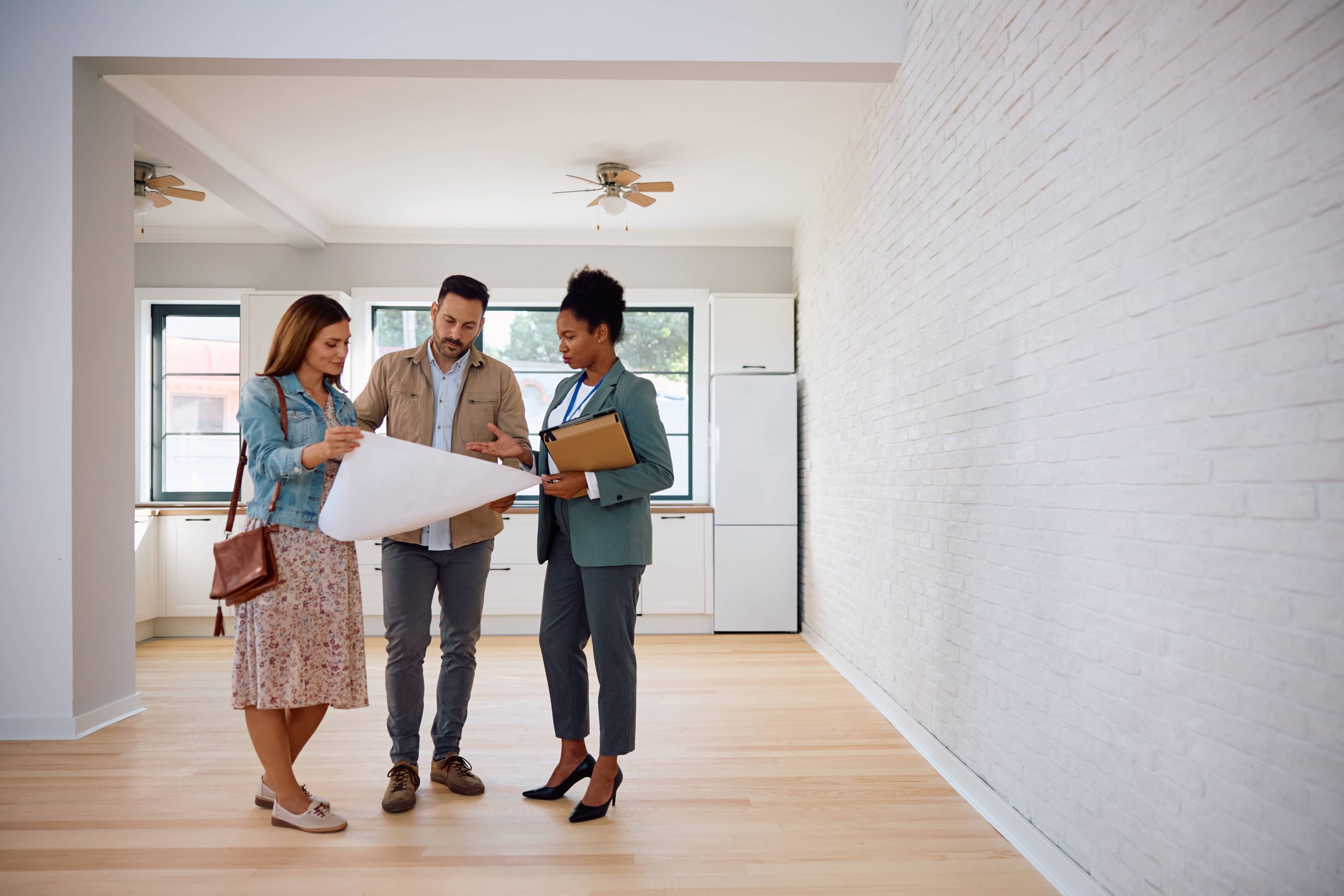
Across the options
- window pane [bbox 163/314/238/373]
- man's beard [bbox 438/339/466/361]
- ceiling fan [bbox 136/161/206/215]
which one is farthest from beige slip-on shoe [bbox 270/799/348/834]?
window pane [bbox 163/314/238/373]

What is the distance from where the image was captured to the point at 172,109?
4.07m

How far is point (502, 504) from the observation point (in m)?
2.58

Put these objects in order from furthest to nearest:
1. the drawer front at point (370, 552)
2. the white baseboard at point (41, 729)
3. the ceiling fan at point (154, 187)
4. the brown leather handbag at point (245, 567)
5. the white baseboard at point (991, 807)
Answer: the drawer front at point (370, 552)
the ceiling fan at point (154, 187)
the white baseboard at point (41, 729)
the brown leather handbag at point (245, 567)
the white baseboard at point (991, 807)

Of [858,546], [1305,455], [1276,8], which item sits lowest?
[858,546]

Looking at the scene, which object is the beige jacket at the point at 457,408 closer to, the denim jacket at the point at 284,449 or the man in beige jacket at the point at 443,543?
the man in beige jacket at the point at 443,543

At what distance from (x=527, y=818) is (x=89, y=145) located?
303cm

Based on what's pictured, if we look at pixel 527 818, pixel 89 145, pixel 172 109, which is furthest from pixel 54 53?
pixel 527 818

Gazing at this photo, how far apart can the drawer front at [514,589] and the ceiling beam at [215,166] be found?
8.43 feet

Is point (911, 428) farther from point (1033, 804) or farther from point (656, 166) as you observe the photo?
point (656, 166)

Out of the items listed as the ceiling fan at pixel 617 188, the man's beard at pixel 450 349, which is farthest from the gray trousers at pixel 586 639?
the ceiling fan at pixel 617 188

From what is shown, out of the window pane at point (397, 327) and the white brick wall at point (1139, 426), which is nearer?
the white brick wall at point (1139, 426)

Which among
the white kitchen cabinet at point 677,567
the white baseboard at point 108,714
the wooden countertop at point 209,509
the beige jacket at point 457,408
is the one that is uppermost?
the beige jacket at point 457,408

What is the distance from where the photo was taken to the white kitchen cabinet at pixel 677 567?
18.9 feet

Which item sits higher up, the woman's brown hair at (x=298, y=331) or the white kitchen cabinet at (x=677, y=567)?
the woman's brown hair at (x=298, y=331)
